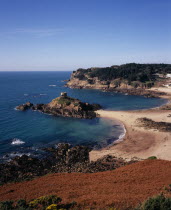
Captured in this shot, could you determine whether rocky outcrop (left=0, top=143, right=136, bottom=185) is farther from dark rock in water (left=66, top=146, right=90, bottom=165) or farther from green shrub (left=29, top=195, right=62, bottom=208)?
green shrub (left=29, top=195, right=62, bottom=208)

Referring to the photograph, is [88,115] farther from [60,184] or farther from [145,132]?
[60,184]

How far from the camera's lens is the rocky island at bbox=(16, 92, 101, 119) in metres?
69.7

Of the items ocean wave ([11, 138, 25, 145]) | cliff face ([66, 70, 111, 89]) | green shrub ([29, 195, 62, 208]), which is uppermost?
cliff face ([66, 70, 111, 89])

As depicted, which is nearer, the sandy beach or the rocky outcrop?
the rocky outcrop

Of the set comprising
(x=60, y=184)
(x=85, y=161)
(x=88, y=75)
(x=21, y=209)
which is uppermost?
(x=88, y=75)

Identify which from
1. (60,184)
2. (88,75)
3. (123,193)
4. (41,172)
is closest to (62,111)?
(41,172)

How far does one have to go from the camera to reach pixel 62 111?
7219 centimetres

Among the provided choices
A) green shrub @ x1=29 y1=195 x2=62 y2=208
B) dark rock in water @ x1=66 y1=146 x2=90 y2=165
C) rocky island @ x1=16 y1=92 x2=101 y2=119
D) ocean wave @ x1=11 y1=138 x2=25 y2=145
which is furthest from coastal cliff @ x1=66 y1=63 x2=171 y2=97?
green shrub @ x1=29 y1=195 x2=62 y2=208

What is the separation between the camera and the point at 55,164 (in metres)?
36.4

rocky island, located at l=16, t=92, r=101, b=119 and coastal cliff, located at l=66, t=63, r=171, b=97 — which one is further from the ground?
coastal cliff, located at l=66, t=63, r=171, b=97

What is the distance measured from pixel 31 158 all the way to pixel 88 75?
118468 millimetres

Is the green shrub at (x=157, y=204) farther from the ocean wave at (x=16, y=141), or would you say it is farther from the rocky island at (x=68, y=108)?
the rocky island at (x=68, y=108)

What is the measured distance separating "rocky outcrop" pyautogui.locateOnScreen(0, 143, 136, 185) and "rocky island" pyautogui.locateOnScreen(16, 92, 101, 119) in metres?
27.9

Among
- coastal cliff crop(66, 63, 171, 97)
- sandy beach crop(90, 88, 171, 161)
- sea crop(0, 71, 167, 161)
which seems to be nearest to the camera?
sandy beach crop(90, 88, 171, 161)
